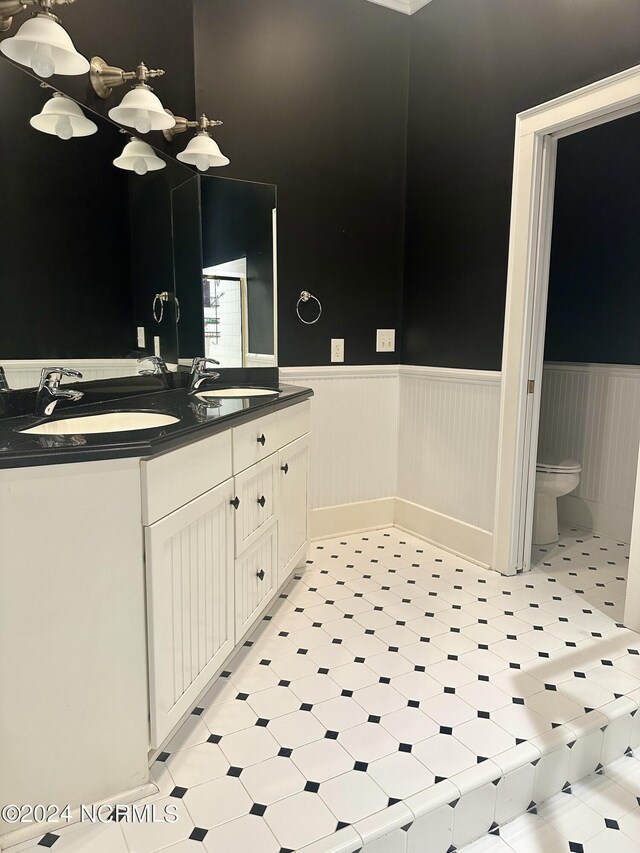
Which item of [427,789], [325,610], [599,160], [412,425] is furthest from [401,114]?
[427,789]

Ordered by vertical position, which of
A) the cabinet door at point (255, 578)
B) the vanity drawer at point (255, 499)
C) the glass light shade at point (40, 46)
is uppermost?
the glass light shade at point (40, 46)

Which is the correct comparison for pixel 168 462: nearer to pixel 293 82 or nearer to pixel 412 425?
pixel 412 425

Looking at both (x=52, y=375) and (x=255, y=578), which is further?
(x=255, y=578)

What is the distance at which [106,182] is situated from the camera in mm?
2074

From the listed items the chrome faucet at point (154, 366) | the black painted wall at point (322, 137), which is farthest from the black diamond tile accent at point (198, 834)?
the black painted wall at point (322, 137)

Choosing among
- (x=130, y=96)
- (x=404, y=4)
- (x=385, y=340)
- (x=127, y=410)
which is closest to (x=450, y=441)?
(x=385, y=340)

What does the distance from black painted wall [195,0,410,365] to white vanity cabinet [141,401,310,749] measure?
105 cm

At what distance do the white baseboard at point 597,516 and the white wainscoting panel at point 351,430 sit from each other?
3.70 ft

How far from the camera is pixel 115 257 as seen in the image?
2111 mm

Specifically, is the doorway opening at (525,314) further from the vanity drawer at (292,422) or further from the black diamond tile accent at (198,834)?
the black diamond tile accent at (198,834)

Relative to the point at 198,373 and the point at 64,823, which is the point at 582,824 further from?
the point at 198,373

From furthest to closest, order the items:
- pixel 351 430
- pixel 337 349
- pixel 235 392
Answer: pixel 351 430, pixel 337 349, pixel 235 392

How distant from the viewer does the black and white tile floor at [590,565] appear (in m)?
2.55

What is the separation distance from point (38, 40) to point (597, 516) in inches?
137
